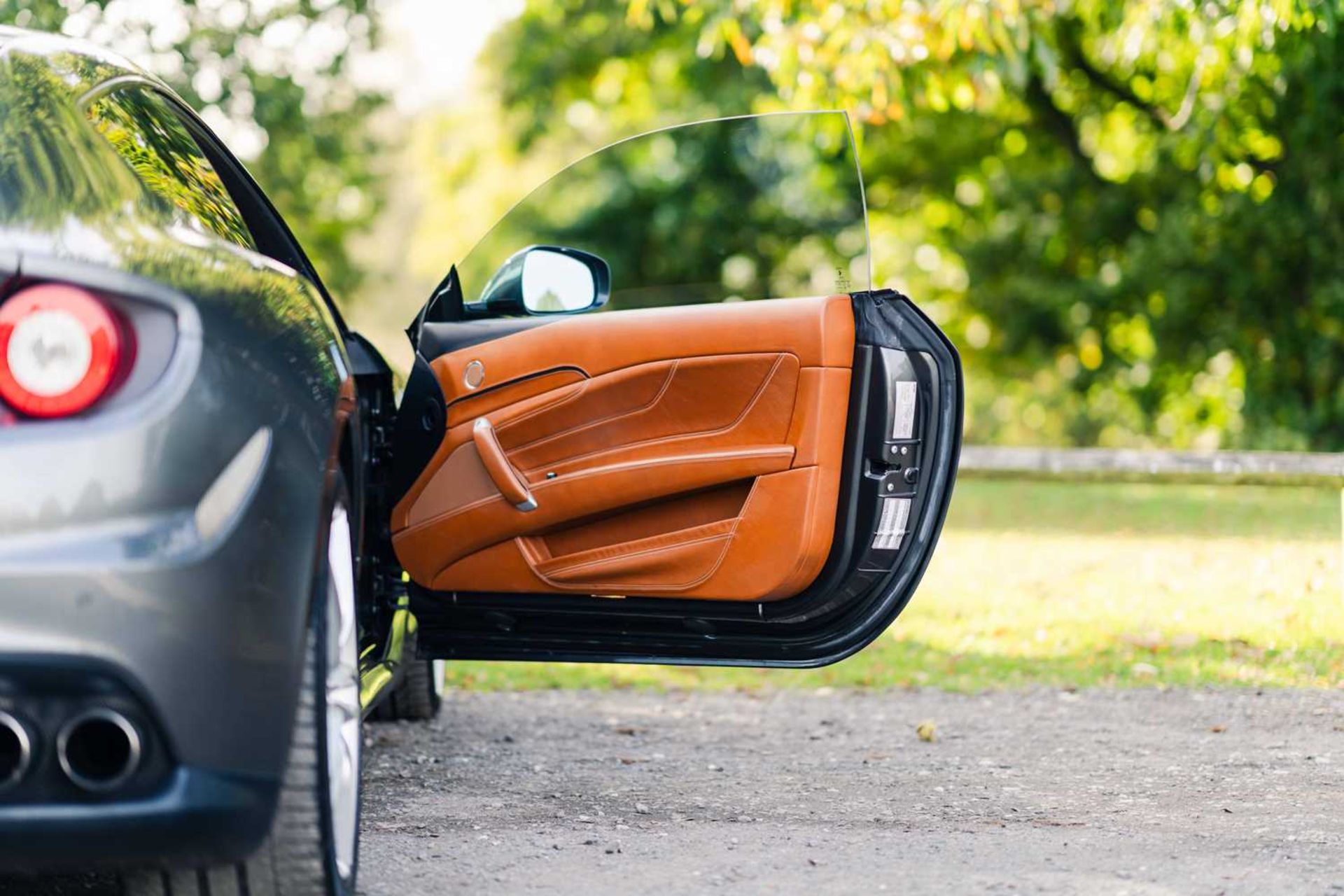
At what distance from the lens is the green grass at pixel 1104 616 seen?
6750 mm

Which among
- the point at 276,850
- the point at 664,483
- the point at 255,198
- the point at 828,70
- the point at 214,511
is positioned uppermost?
the point at 828,70

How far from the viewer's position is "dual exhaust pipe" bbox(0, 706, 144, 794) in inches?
86.3

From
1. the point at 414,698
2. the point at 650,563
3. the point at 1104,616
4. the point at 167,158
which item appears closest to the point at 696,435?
the point at 650,563

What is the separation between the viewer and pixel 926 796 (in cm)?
438

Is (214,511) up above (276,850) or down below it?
above

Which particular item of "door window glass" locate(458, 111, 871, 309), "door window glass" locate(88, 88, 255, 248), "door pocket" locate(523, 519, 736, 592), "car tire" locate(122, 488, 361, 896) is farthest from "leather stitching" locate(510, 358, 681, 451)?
"door window glass" locate(458, 111, 871, 309)

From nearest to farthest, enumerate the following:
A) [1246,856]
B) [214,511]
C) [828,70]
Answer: [214,511] → [1246,856] → [828,70]

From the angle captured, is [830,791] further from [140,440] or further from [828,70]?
[828,70]

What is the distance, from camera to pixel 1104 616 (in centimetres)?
821

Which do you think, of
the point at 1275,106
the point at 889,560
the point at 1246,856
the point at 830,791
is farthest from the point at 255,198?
the point at 1275,106

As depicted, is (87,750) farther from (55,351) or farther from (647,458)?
(647,458)

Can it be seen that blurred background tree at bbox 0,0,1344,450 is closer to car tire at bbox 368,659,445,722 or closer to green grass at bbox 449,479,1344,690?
green grass at bbox 449,479,1344,690

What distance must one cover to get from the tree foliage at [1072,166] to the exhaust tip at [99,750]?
7627mm

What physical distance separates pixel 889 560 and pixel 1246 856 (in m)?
1.03
